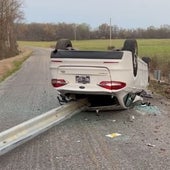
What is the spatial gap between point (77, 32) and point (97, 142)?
111 meters

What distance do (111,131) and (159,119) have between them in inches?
58.2

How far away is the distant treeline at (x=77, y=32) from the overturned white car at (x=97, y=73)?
2964 inches

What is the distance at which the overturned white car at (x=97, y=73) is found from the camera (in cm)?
779

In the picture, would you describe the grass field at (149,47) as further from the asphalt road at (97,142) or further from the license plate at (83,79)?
the license plate at (83,79)

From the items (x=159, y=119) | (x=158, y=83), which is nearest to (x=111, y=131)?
(x=159, y=119)

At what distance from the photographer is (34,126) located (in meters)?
6.37

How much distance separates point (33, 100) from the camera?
35.8 feet

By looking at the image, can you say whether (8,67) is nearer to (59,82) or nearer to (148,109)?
(148,109)

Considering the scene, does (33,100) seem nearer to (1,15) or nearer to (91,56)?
(91,56)

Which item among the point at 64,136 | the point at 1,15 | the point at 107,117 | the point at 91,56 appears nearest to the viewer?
the point at 64,136

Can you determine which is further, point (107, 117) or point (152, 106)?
point (152, 106)

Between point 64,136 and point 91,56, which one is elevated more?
point 91,56

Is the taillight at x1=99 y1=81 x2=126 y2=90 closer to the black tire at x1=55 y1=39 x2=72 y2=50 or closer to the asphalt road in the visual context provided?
the asphalt road

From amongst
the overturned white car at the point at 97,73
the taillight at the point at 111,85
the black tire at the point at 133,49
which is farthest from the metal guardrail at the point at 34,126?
the black tire at the point at 133,49
